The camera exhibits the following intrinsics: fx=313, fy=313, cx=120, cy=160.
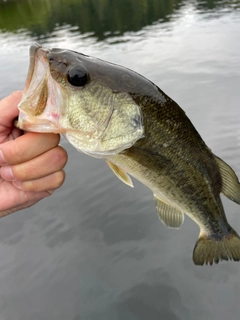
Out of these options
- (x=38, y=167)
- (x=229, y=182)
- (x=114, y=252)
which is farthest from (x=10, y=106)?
(x=114, y=252)

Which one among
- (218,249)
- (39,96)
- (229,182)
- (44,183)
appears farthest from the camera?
(218,249)

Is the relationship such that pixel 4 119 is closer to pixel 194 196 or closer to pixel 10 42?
pixel 194 196

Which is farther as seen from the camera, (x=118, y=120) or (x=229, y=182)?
(x=229, y=182)

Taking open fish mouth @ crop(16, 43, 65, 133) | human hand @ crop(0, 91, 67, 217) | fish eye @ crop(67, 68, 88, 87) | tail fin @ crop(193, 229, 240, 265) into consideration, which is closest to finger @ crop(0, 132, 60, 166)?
human hand @ crop(0, 91, 67, 217)

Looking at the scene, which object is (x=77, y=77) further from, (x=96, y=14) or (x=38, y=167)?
(x=96, y=14)

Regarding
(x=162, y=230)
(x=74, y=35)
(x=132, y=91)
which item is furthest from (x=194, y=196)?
(x=74, y=35)

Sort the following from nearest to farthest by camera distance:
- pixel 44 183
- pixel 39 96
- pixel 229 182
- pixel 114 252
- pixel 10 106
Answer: pixel 39 96 → pixel 10 106 → pixel 44 183 → pixel 229 182 → pixel 114 252

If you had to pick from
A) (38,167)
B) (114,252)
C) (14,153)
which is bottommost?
(114,252)
